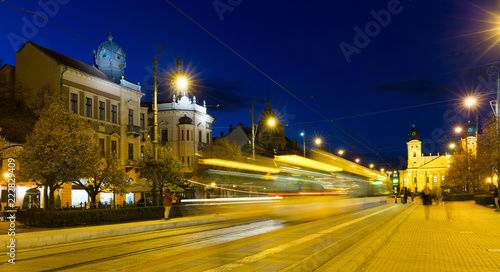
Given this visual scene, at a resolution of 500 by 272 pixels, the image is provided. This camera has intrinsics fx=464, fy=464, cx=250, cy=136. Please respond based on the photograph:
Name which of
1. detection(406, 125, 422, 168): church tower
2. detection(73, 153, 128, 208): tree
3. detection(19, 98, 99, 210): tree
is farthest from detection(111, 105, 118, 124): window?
detection(406, 125, 422, 168): church tower

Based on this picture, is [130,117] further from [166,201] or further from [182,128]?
[166,201]

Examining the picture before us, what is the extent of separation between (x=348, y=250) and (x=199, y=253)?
367 centimetres

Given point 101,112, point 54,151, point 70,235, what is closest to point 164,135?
point 101,112

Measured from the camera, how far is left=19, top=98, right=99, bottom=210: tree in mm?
25703

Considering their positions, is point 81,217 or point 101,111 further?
point 101,111

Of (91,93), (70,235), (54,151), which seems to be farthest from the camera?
(91,93)

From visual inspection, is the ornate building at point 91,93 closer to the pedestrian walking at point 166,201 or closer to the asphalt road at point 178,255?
the pedestrian walking at point 166,201

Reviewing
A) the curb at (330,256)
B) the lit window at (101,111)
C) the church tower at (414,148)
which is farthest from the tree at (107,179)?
the church tower at (414,148)

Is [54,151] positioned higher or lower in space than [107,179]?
higher

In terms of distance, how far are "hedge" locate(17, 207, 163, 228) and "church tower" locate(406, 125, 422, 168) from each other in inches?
6609

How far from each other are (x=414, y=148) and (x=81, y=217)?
570 feet

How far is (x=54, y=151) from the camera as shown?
25.8m

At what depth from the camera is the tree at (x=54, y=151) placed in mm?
25703

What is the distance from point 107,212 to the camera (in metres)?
23.8
